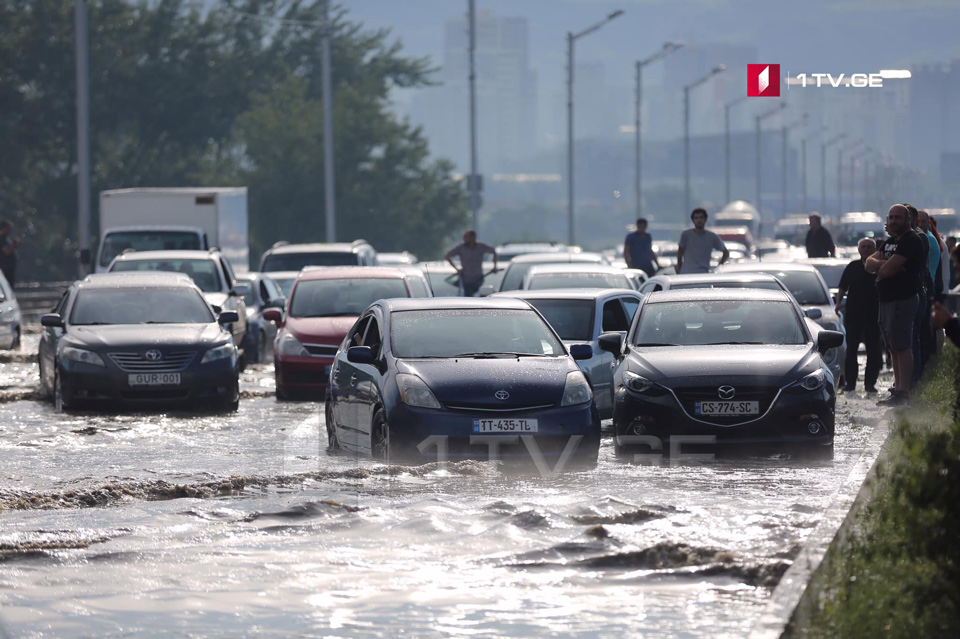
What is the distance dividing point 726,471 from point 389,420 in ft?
7.51

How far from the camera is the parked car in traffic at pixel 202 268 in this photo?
22.9 m

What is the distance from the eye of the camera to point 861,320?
727 inches

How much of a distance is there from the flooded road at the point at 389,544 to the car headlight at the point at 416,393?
0.49 metres

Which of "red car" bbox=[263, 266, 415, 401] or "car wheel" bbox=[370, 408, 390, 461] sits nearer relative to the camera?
"car wheel" bbox=[370, 408, 390, 461]

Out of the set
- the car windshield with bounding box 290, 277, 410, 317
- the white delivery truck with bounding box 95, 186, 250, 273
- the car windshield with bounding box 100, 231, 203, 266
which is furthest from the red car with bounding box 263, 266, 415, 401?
the white delivery truck with bounding box 95, 186, 250, 273

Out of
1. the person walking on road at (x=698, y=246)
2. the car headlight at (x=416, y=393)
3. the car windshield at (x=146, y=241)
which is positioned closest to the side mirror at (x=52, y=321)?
the car headlight at (x=416, y=393)

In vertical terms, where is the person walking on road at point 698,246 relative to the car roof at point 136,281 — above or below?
above

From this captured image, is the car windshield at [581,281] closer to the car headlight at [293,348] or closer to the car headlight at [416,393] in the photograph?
the car headlight at [293,348]

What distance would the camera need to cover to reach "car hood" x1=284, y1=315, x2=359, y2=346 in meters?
18.9

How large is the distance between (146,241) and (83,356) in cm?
1383

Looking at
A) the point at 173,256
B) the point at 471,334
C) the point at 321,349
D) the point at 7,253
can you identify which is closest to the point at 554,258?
the point at 173,256

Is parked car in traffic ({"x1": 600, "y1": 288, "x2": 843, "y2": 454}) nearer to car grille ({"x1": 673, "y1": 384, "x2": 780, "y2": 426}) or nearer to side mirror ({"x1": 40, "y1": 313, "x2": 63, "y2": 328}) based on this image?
car grille ({"x1": 673, "y1": 384, "x2": 780, "y2": 426})

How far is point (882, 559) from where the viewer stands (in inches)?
267

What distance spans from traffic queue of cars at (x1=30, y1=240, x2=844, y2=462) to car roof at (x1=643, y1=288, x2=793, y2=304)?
2cm
